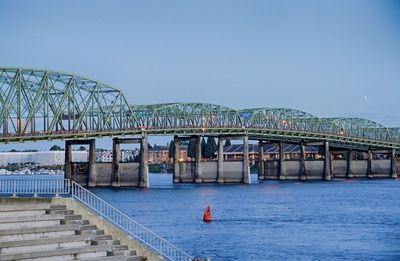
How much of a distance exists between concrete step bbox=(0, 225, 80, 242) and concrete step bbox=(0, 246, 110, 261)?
63.3 inches

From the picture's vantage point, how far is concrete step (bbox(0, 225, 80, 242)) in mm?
33469

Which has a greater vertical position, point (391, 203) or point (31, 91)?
point (31, 91)

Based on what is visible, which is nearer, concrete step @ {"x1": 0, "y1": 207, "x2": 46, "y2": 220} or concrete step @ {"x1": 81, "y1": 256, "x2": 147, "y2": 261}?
concrete step @ {"x1": 81, "y1": 256, "x2": 147, "y2": 261}

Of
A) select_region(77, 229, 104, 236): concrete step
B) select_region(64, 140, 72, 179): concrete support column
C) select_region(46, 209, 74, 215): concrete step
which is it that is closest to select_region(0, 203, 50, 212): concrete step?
select_region(46, 209, 74, 215): concrete step

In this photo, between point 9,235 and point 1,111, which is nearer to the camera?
point 9,235

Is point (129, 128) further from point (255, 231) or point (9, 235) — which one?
point (9, 235)

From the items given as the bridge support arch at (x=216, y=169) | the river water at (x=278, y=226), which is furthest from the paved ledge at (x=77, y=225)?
the bridge support arch at (x=216, y=169)

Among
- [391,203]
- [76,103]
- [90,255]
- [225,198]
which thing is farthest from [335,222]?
[76,103]

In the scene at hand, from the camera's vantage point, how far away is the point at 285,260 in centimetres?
5509

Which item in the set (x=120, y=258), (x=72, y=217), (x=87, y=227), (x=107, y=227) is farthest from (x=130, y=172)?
(x=120, y=258)

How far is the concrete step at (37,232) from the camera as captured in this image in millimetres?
33469

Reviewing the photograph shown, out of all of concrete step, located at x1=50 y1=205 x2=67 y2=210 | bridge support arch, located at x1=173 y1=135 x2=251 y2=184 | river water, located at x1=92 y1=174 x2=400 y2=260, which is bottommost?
river water, located at x1=92 y1=174 x2=400 y2=260

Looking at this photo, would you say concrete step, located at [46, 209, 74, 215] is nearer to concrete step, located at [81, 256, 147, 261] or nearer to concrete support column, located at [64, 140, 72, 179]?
concrete step, located at [81, 256, 147, 261]

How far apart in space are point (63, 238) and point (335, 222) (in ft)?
179
